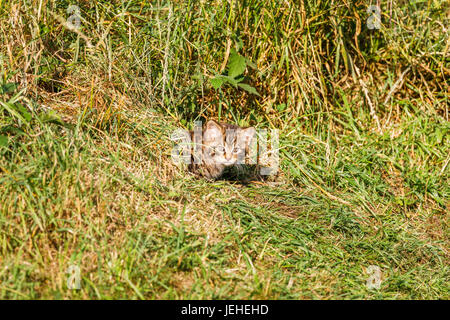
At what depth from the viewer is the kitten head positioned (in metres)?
4.28

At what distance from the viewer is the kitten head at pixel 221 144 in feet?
14.0

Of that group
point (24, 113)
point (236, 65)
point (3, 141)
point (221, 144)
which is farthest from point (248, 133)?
point (3, 141)

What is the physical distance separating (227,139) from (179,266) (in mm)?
1593

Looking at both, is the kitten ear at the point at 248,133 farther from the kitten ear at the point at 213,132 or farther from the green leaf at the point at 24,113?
the green leaf at the point at 24,113

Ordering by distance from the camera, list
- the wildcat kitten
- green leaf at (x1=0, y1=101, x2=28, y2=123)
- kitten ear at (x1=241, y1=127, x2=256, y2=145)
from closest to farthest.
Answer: green leaf at (x1=0, y1=101, x2=28, y2=123)
the wildcat kitten
kitten ear at (x1=241, y1=127, x2=256, y2=145)

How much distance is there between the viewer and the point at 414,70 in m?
5.38

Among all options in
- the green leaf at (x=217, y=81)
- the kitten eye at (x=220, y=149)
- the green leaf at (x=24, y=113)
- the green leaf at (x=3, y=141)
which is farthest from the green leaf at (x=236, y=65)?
the green leaf at (x=3, y=141)

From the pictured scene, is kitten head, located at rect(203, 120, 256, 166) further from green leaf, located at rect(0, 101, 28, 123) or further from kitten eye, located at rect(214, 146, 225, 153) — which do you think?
green leaf, located at rect(0, 101, 28, 123)

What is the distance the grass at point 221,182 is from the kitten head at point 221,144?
0.26m

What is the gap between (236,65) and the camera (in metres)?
4.45

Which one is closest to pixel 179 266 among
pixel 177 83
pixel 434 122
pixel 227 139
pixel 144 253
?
pixel 144 253

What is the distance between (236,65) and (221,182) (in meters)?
1.11

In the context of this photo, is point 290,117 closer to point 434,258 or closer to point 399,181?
point 399,181

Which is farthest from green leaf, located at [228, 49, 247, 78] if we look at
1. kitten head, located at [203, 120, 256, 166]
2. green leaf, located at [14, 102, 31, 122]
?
green leaf, located at [14, 102, 31, 122]
